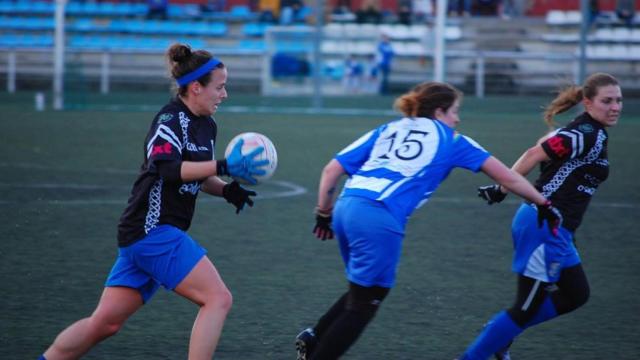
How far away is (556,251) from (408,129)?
1079 millimetres

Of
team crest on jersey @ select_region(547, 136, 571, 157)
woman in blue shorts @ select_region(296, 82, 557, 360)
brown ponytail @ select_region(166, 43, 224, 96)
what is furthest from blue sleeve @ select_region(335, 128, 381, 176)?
team crest on jersey @ select_region(547, 136, 571, 157)

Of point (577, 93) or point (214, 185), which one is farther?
point (577, 93)

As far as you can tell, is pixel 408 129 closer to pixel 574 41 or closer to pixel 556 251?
pixel 556 251

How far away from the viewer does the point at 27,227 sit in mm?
9328

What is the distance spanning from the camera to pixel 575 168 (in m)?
5.30

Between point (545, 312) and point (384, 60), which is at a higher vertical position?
point (384, 60)

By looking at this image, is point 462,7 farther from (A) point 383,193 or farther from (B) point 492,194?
(A) point 383,193

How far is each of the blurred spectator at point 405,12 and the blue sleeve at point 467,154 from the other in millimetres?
22798

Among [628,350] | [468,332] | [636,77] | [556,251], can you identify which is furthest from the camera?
[636,77]

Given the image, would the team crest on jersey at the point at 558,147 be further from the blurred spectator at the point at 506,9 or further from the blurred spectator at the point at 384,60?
the blurred spectator at the point at 506,9

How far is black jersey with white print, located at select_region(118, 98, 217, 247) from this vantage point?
450 centimetres

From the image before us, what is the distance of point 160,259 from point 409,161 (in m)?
1.20

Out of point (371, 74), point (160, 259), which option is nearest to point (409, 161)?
point (160, 259)

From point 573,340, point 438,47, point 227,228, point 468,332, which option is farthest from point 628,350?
point 438,47
